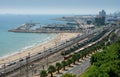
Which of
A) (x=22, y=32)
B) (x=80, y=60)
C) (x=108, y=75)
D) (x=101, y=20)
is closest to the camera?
(x=108, y=75)

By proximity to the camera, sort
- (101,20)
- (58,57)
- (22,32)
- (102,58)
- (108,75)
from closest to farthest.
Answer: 1. (108,75)
2. (102,58)
3. (58,57)
4. (22,32)
5. (101,20)

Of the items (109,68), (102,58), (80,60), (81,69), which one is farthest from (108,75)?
(80,60)

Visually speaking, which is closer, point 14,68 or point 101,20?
point 14,68

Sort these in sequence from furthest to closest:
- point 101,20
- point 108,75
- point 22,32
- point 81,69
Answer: point 101,20 < point 22,32 < point 81,69 < point 108,75

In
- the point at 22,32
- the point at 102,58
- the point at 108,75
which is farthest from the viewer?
the point at 22,32

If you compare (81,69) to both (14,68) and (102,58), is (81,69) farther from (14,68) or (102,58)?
(14,68)

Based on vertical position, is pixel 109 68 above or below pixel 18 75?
above

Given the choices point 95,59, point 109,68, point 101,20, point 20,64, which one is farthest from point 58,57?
point 101,20

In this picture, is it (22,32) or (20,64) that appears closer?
(20,64)

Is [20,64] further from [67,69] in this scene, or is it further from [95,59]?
[95,59]
